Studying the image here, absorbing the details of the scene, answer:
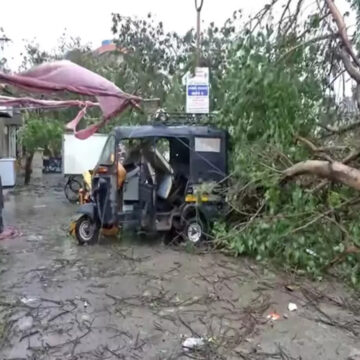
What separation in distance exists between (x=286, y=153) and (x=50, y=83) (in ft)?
11.1

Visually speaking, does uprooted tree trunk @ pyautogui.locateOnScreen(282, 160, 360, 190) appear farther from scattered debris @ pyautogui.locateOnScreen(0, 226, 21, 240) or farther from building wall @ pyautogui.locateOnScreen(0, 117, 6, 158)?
building wall @ pyautogui.locateOnScreen(0, 117, 6, 158)

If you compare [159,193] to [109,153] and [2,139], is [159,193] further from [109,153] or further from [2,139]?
[2,139]

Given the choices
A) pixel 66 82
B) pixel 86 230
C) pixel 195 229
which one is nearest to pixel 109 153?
pixel 86 230

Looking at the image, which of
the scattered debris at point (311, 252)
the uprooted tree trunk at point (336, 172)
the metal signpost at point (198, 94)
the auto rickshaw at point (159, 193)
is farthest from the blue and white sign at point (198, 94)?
the uprooted tree trunk at point (336, 172)

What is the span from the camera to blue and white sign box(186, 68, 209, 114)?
9602 mm

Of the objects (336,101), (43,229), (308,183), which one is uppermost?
(336,101)

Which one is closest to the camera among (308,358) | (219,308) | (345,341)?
(308,358)

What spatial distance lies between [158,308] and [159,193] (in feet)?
12.9

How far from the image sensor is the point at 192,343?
4.86 m

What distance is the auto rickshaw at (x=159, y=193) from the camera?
934cm

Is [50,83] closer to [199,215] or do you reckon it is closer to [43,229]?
[199,215]

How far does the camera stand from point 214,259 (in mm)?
8445

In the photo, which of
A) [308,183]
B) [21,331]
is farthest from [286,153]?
[21,331]

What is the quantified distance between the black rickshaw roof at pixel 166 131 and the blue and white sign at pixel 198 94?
0.36 meters
